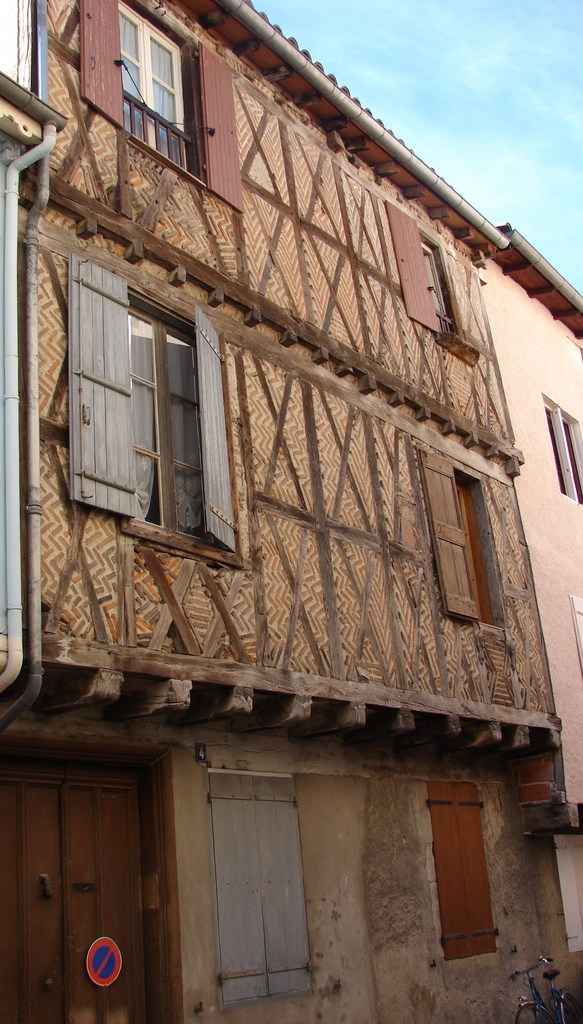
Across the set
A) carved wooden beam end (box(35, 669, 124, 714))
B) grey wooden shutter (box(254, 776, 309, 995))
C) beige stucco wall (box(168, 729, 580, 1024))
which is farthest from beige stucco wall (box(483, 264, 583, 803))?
carved wooden beam end (box(35, 669, 124, 714))

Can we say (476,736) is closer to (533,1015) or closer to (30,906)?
(533,1015)

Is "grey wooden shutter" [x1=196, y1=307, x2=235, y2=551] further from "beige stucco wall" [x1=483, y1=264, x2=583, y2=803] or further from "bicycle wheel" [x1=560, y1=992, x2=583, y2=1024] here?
"bicycle wheel" [x1=560, y1=992, x2=583, y2=1024]

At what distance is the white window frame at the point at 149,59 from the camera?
7.86 meters

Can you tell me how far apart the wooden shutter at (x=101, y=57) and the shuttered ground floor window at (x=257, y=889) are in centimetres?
449

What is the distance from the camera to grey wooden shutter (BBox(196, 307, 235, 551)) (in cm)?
663

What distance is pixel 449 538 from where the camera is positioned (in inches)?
362

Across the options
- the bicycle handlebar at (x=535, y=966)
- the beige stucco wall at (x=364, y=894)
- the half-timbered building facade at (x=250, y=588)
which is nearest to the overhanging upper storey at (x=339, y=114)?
the half-timbered building facade at (x=250, y=588)

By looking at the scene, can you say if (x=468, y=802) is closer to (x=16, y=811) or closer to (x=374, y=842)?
(x=374, y=842)

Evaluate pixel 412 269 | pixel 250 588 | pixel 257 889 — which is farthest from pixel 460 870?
pixel 412 269

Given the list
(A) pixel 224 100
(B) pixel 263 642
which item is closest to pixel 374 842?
(B) pixel 263 642

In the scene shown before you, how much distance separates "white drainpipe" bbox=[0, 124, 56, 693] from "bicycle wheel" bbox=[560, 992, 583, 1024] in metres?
6.16

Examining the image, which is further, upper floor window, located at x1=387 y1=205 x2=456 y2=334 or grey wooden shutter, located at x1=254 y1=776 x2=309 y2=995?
upper floor window, located at x1=387 y1=205 x2=456 y2=334

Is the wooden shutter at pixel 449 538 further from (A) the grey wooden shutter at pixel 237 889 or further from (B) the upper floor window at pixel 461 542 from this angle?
(A) the grey wooden shutter at pixel 237 889

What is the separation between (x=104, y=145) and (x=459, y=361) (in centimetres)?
475
